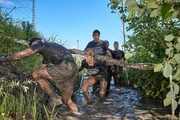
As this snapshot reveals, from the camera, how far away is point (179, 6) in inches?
51.6

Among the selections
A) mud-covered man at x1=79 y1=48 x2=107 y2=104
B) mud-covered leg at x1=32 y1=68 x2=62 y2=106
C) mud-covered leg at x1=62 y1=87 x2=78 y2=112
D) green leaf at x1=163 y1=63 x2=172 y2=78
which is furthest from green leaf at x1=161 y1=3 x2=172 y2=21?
mud-covered man at x1=79 y1=48 x2=107 y2=104

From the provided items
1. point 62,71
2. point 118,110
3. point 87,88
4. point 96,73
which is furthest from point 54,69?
point 96,73

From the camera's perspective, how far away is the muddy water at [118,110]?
6.09 m

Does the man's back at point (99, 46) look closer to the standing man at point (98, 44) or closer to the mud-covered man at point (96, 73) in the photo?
the standing man at point (98, 44)

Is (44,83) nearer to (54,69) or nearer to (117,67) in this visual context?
(54,69)

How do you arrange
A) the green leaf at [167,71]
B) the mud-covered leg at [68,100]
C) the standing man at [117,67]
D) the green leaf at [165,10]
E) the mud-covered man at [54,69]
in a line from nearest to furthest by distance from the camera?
the green leaf at [165,10], the green leaf at [167,71], the mud-covered man at [54,69], the mud-covered leg at [68,100], the standing man at [117,67]

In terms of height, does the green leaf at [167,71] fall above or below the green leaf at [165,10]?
below

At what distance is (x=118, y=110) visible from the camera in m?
6.93

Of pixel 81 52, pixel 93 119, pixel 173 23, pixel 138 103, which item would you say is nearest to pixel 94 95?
pixel 138 103

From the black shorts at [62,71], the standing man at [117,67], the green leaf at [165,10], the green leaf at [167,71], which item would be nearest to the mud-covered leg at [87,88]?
the black shorts at [62,71]

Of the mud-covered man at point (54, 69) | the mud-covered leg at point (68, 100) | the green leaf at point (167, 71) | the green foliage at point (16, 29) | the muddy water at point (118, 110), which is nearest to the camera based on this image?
the green leaf at point (167, 71)

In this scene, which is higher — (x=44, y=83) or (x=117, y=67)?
(x=117, y=67)

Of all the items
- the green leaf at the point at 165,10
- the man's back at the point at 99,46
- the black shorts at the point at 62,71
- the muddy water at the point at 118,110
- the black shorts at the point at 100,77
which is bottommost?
the muddy water at the point at 118,110

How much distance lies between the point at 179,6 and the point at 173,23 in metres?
5.07
